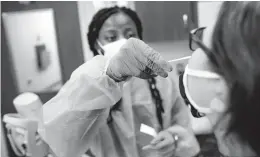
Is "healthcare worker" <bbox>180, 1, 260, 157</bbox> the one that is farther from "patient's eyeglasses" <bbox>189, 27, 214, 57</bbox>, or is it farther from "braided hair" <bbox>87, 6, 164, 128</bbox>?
"braided hair" <bbox>87, 6, 164, 128</bbox>

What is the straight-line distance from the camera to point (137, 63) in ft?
2.41

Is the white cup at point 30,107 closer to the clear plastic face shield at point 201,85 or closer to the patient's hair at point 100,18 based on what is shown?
the patient's hair at point 100,18

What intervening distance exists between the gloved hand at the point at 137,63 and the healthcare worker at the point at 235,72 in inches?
5.5

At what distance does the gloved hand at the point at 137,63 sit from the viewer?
0.71 m

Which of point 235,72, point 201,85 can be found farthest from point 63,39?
point 235,72

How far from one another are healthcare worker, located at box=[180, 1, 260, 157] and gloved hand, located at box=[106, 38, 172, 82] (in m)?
0.14

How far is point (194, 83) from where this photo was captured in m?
0.62

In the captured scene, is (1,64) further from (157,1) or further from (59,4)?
(157,1)

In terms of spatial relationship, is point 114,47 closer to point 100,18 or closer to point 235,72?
point 100,18

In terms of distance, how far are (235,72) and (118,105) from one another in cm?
71

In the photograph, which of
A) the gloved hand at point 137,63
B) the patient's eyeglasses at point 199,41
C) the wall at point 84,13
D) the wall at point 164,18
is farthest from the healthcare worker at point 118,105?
the wall at point 84,13

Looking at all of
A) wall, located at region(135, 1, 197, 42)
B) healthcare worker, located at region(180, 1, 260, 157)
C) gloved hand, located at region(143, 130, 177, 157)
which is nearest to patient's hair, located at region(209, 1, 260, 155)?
healthcare worker, located at region(180, 1, 260, 157)

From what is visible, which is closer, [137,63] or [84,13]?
[137,63]

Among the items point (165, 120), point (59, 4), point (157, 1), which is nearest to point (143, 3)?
point (157, 1)
